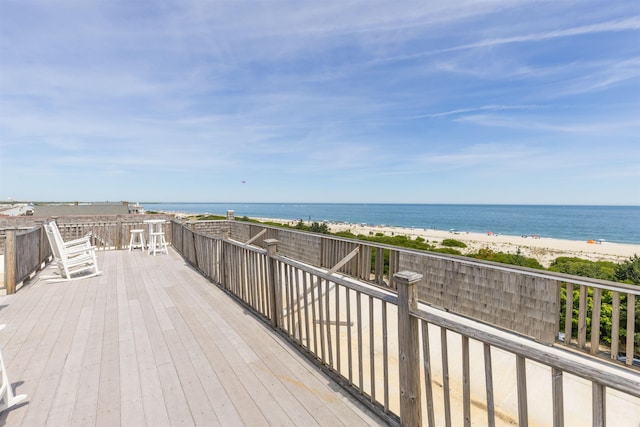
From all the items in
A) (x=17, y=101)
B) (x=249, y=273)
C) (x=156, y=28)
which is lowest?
(x=249, y=273)

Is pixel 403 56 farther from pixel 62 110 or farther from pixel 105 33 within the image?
pixel 62 110

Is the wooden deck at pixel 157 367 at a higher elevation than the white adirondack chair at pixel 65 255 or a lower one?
lower

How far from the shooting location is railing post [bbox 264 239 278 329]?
2.98 m

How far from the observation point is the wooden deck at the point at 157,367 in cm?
181

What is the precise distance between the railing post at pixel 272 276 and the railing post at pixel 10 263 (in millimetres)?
4268

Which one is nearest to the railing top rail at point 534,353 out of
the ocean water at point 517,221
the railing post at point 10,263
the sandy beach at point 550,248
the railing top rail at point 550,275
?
the railing top rail at point 550,275

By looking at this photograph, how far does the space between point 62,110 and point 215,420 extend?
651 inches

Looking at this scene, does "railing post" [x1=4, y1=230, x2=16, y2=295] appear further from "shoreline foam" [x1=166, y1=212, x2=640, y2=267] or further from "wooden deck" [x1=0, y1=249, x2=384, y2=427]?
"shoreline foam" [x1=166, y1=212, x2=640, y2=267]

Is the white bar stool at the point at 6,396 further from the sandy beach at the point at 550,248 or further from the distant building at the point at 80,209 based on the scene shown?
the distant building at the point at 80,209

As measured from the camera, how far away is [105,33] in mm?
7441

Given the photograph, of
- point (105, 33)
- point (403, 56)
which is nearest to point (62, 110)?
point (105, 33)

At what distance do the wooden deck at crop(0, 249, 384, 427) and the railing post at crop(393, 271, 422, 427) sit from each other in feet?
0.97

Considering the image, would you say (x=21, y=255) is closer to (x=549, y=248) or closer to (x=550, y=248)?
(x=549, y=248)

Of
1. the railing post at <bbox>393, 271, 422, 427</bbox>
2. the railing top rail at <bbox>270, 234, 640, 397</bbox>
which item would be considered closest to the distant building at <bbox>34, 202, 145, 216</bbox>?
the railing top rail at <bbox>270, 234, 640, 397</bbox>
